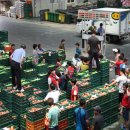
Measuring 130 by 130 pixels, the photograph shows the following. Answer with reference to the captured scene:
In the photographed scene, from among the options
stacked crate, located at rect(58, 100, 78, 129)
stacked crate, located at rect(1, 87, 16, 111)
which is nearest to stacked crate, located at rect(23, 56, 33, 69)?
stacked crate, located at rect(1, 87, 16, 111)

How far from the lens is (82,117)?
11.9 metres

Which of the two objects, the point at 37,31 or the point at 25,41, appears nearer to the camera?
the point at 25,41

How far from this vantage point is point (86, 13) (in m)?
22.7

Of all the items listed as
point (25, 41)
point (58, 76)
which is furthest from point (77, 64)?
point (25, 41)

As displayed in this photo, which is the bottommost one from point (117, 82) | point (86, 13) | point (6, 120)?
point (6, 120)

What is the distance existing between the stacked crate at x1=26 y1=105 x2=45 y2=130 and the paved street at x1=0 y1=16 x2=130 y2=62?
13361mm

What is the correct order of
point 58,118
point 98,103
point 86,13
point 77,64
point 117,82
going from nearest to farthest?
point 58,118
point 98,103
point 117,82
point 77,64
point 86,13

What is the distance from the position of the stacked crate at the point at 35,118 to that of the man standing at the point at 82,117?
1396 millimetres

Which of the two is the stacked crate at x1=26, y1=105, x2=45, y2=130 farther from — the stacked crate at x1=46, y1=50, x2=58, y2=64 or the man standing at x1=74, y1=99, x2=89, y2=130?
the stacked crate at x1=46, y1=50, x2=58, y2=64

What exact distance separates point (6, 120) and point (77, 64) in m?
6.52

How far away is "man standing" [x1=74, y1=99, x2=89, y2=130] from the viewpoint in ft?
39.1

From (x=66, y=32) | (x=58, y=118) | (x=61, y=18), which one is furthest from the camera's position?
(x=61, y=18)

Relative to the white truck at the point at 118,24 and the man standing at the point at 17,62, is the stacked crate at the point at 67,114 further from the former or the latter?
the white truck at the point at 118,24

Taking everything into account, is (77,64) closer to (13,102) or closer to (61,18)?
(13,102)
